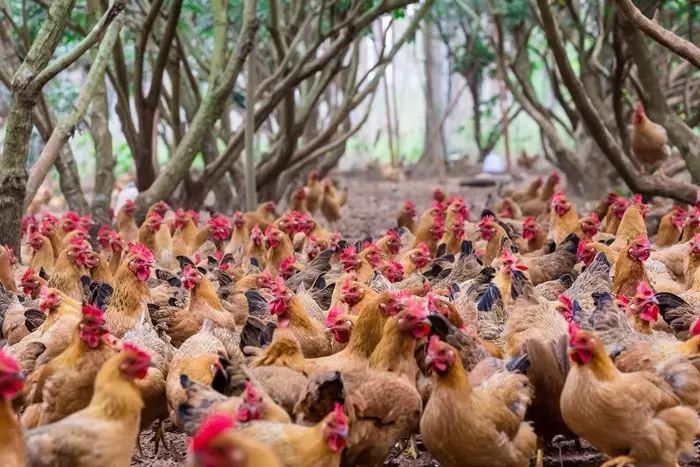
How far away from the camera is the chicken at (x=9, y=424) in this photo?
3887mm

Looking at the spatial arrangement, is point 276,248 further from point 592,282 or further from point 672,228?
point 672,228

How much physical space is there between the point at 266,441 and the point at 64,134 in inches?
216

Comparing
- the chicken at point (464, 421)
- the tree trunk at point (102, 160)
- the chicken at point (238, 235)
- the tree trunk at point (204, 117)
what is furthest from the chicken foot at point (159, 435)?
the tree trunk at point (102, 160)

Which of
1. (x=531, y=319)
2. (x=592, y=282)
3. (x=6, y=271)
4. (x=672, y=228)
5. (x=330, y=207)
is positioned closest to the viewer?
(x=531, y=319)

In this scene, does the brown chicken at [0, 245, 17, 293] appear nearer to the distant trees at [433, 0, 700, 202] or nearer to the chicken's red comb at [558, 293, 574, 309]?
the chicken's red comb at [558, 293, 574, 309]

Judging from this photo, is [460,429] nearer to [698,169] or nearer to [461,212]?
[461,212]

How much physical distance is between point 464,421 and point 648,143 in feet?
27.0

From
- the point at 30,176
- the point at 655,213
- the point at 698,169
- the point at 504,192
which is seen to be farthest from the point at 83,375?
the point at 504,192

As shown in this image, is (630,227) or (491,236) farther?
(491,236)

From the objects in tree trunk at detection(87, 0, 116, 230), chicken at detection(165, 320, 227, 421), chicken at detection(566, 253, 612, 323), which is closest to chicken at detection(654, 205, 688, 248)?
chicken at detection(566, 253, 612, 323)

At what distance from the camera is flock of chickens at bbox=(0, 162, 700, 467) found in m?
4.37

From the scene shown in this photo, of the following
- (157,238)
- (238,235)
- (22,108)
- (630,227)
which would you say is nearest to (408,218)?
(238,235)

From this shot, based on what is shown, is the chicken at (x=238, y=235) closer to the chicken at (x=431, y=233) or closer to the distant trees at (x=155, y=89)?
the distant trees at (x=155, y=89)

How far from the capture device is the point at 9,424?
13.0 feet
